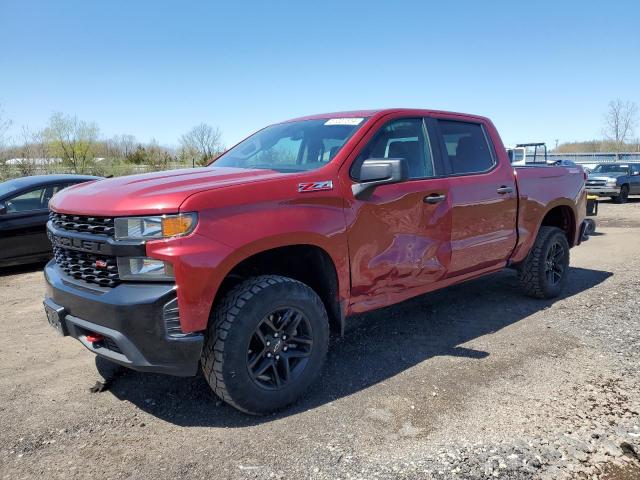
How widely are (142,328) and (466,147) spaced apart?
3341 mm

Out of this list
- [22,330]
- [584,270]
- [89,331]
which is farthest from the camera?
[584,270]

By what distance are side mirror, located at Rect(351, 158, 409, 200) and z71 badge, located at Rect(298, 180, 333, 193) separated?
208 mm

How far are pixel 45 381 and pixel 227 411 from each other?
1506mm

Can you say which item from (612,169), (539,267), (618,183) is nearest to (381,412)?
(539,267)

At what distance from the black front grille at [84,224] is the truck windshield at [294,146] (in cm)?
130

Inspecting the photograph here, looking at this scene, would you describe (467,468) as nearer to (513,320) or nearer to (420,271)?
(420,271)

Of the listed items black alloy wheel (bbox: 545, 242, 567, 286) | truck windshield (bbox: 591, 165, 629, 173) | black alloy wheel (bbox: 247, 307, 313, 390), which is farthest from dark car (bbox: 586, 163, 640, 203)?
black alloy wheel (bbox: 247, 307, 313, 390)

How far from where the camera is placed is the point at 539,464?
8.62 feet

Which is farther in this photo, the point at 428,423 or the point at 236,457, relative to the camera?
the point at 428,423

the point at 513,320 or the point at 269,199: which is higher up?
the point at 269,199

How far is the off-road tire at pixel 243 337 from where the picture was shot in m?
2.92

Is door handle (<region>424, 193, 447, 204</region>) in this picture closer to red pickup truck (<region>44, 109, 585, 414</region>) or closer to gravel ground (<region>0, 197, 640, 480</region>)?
red pickup truck (<region>44, 109, 585, 414</region>)

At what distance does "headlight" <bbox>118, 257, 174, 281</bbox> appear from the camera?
2.75 meters

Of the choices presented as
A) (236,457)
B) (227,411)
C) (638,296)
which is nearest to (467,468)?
(236,457)
